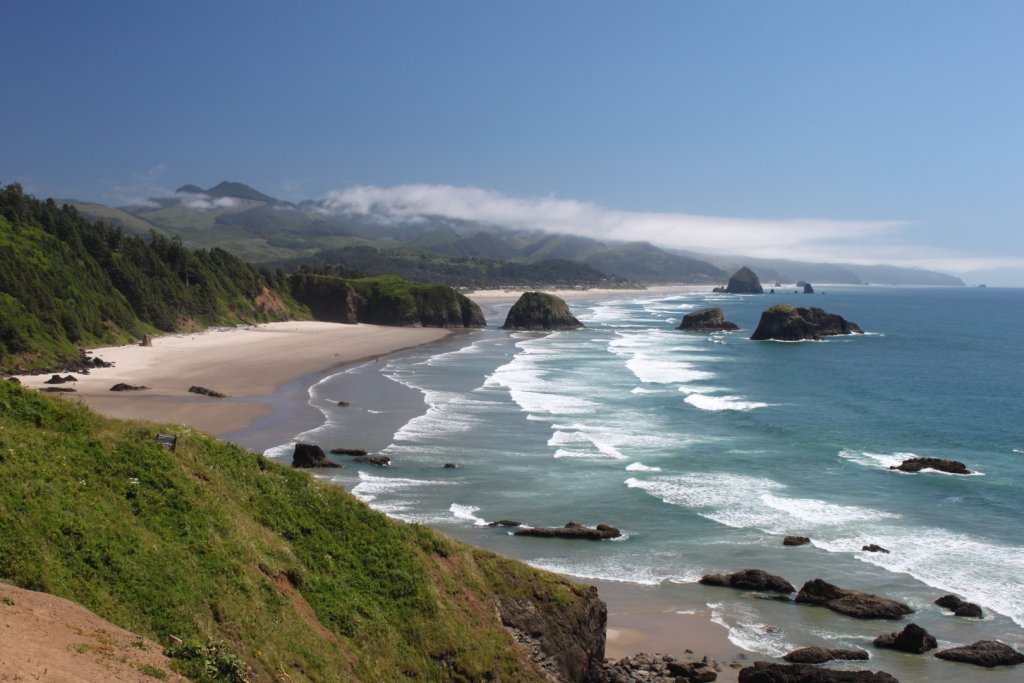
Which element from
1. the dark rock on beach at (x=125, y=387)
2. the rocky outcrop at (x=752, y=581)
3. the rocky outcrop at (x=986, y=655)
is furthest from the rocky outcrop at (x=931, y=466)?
the dark rock on beach at (x=125, y=387)

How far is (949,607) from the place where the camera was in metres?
25.9

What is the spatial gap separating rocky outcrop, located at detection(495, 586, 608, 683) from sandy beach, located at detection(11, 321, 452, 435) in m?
17.8

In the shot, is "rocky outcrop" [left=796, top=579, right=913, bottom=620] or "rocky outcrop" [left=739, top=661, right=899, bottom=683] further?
"rocky outcrop" [left=796, top=579, right=913, bottom=620]

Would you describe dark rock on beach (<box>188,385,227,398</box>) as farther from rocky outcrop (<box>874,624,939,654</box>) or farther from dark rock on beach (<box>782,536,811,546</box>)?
rocky outcrop (<box>874,624,939,654</box>)

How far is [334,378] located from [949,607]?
54.7 metres

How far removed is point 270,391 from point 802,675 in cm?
4956

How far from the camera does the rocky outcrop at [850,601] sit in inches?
1011

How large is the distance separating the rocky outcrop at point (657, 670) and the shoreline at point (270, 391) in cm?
51

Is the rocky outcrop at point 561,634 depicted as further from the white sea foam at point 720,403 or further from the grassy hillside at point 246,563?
the white sea foam at point 720,403

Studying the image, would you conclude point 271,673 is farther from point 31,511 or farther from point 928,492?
point 928,492

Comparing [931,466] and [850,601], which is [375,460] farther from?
[931,466]

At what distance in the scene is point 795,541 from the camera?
3142 centimetres

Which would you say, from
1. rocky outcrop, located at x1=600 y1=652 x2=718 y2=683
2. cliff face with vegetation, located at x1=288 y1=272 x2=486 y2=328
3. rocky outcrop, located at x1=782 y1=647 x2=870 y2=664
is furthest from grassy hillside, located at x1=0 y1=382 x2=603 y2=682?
cliff face with vegetation, located at x1=288 y1=272 x2=486 y2=328

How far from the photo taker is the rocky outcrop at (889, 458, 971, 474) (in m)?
42.3
